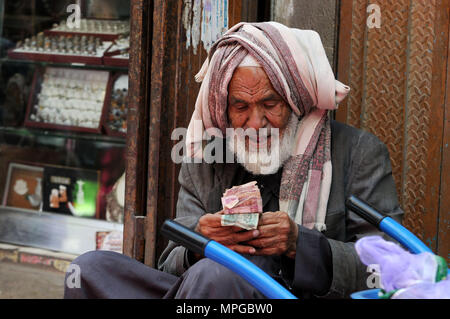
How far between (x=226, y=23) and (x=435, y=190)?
1.45 metres

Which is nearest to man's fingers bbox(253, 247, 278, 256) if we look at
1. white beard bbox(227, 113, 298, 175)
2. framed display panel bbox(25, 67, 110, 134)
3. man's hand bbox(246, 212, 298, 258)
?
man's hand bbox(246, 212, 298, 258)

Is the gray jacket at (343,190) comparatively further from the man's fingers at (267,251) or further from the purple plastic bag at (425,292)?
the purple plastic bag at (425,292)

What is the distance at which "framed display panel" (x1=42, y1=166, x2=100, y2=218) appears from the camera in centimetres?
462

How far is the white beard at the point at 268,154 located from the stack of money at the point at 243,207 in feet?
1.41

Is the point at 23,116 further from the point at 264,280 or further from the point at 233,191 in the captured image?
the point at 264,280

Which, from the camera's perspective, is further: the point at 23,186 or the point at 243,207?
the point at 23,186

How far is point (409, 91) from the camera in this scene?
3.27m

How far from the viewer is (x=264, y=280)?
5.55ft

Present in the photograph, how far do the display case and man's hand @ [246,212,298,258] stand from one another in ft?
7.74

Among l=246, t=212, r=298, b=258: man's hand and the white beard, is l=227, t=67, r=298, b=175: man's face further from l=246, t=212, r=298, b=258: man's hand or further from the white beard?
l=246, t=212, r=298, b=258: man's hand

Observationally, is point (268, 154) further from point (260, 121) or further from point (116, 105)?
point (116, 105)

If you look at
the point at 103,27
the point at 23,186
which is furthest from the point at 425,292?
the point at 23,186

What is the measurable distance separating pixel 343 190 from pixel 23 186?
306cm
